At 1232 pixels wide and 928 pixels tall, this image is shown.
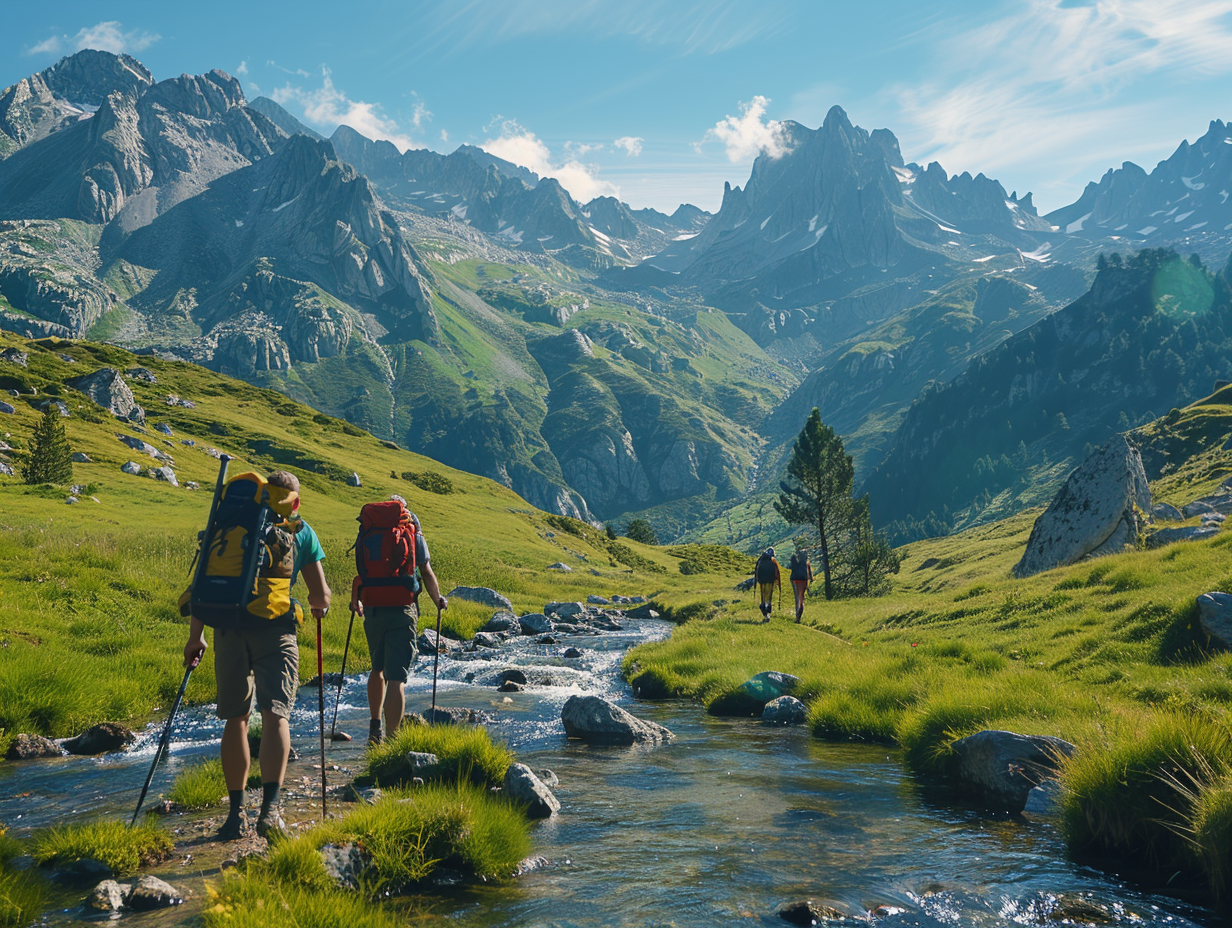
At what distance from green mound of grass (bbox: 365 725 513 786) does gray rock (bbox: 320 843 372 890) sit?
253 cm

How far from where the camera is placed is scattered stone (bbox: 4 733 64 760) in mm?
11594

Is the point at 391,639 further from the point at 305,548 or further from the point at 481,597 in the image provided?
the point at 481,597

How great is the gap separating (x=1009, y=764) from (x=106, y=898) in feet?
36.9

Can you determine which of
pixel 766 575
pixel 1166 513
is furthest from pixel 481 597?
pixel 1166 513

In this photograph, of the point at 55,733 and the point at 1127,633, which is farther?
the point at 1127,633

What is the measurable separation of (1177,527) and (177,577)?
41.6 metres

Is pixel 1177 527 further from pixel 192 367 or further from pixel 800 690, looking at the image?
pixel 192 367

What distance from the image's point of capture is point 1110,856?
7.97 metres

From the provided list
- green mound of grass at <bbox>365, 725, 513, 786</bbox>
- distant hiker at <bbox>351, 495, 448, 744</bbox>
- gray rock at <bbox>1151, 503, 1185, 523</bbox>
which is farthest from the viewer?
gray rock at <bbox>1151, 503, 1185, 523</bbox>

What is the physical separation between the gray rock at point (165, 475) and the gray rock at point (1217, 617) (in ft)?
214

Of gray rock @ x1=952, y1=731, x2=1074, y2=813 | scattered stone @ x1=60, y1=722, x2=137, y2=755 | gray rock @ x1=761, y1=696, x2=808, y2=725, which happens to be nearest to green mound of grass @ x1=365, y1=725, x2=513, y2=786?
scattered stone @ x1=60, y1=722, x2=137, y2=755

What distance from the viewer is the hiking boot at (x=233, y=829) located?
8203mm

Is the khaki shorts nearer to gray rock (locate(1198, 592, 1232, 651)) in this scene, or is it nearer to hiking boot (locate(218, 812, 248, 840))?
hiking boot (locate(218, 812, 248, 840))

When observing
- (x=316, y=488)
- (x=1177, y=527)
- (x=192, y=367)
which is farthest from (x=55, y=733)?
(x=192, y=367)
